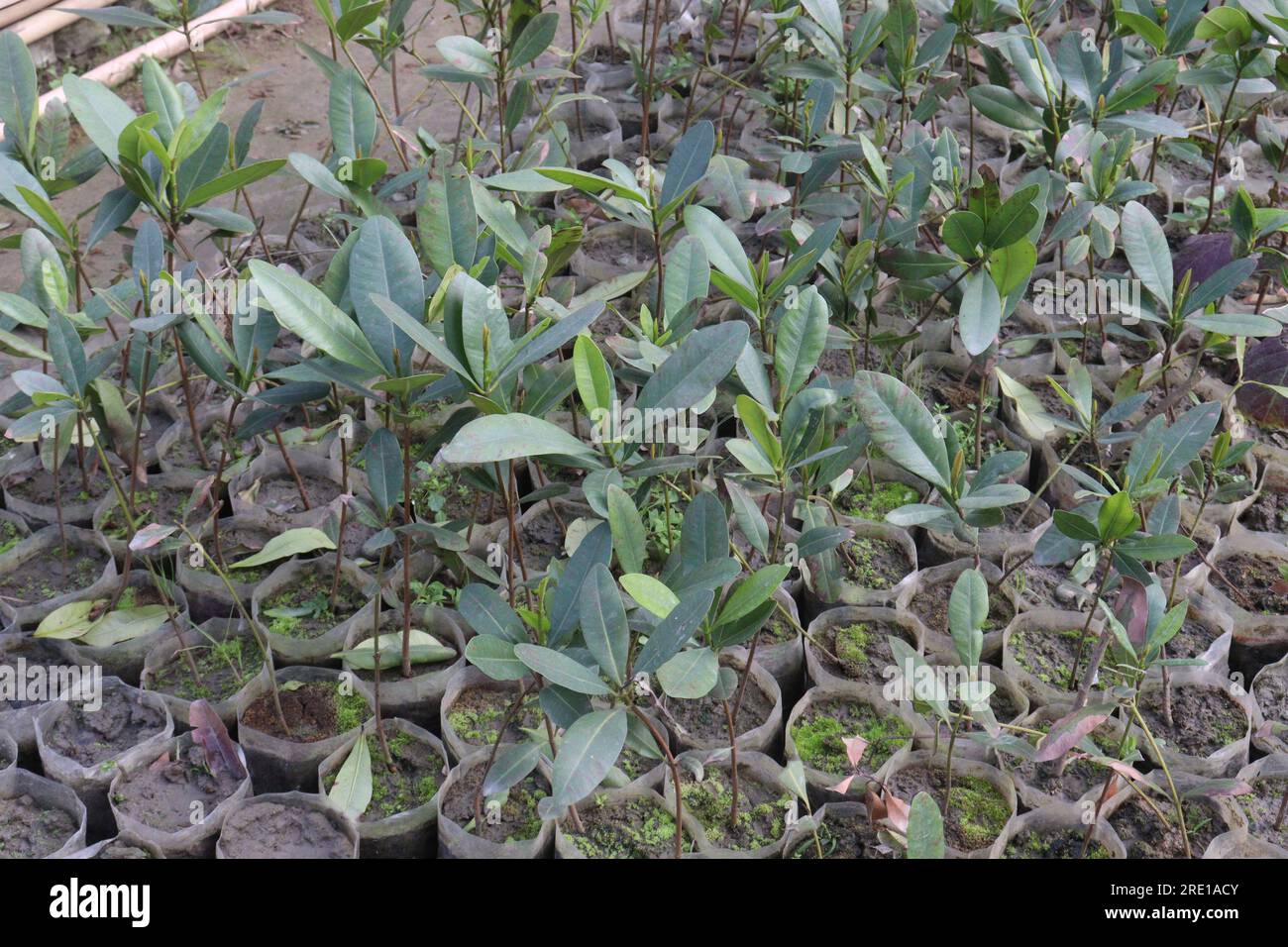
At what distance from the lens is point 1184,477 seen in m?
2.05

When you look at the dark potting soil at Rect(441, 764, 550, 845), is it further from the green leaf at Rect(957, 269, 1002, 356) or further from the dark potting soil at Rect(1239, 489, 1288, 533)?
the dark potting soil at Rect(1239, 489, 1288, 533)

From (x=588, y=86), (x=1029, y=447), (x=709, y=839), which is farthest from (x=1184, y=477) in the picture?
(x=588, y=86)

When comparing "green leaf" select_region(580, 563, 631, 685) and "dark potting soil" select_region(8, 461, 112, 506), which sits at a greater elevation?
"green leaf" select_region(580, 563, 631, 685)

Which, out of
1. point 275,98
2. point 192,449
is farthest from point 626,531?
point 275,98

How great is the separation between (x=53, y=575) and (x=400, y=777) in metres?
0.73

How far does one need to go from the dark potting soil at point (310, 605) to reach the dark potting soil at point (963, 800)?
86 centimetres

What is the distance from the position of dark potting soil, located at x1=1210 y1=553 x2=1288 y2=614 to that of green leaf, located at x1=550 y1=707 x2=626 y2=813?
1.20 metres

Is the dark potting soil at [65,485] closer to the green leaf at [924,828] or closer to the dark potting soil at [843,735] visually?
the dark potting soil at [843,735]

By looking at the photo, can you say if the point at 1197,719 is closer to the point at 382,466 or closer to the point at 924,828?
the point at 924,828

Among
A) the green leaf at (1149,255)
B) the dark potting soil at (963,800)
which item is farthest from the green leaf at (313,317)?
the green leaf at (1149,255)

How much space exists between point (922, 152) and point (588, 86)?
1459 millimetres

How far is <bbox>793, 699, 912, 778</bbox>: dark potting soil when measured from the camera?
5.47ft

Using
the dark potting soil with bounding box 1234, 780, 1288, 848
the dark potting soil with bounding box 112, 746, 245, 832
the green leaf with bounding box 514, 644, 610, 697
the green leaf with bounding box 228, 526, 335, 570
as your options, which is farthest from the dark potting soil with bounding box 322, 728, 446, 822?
the dark potting soil with bounding box 1234, 780, 1288, 848
